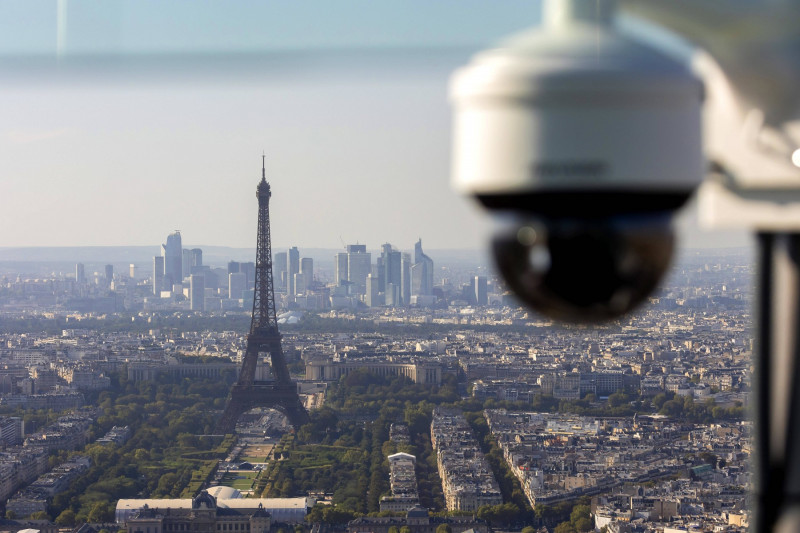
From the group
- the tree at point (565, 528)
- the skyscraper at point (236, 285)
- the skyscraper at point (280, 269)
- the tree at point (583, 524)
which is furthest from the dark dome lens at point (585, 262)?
the skyscraper at point (236, 285)

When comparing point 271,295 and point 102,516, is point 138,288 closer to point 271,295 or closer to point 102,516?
point 271,295

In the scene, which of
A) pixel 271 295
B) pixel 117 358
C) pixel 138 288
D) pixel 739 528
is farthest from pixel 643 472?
pixel 138 288

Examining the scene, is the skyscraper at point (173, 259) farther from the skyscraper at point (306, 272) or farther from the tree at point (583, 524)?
the tree at point (583, 524)

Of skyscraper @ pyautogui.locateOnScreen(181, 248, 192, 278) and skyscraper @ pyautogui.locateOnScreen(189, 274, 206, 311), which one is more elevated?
skyscraper @ pyautogui.locateOnScreen(181, 248, 192, 278)

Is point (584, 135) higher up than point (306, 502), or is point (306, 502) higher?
point (584, 135)

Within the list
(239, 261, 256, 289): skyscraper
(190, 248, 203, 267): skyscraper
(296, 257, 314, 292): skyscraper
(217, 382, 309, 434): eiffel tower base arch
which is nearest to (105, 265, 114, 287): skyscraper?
(190, 248, 203, 267): skyscraper

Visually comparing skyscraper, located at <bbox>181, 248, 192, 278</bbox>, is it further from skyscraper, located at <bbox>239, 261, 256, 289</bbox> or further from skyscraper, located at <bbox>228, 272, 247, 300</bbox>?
skyscraper, located at <bbox>239, 261, 256, 289</bbox>
